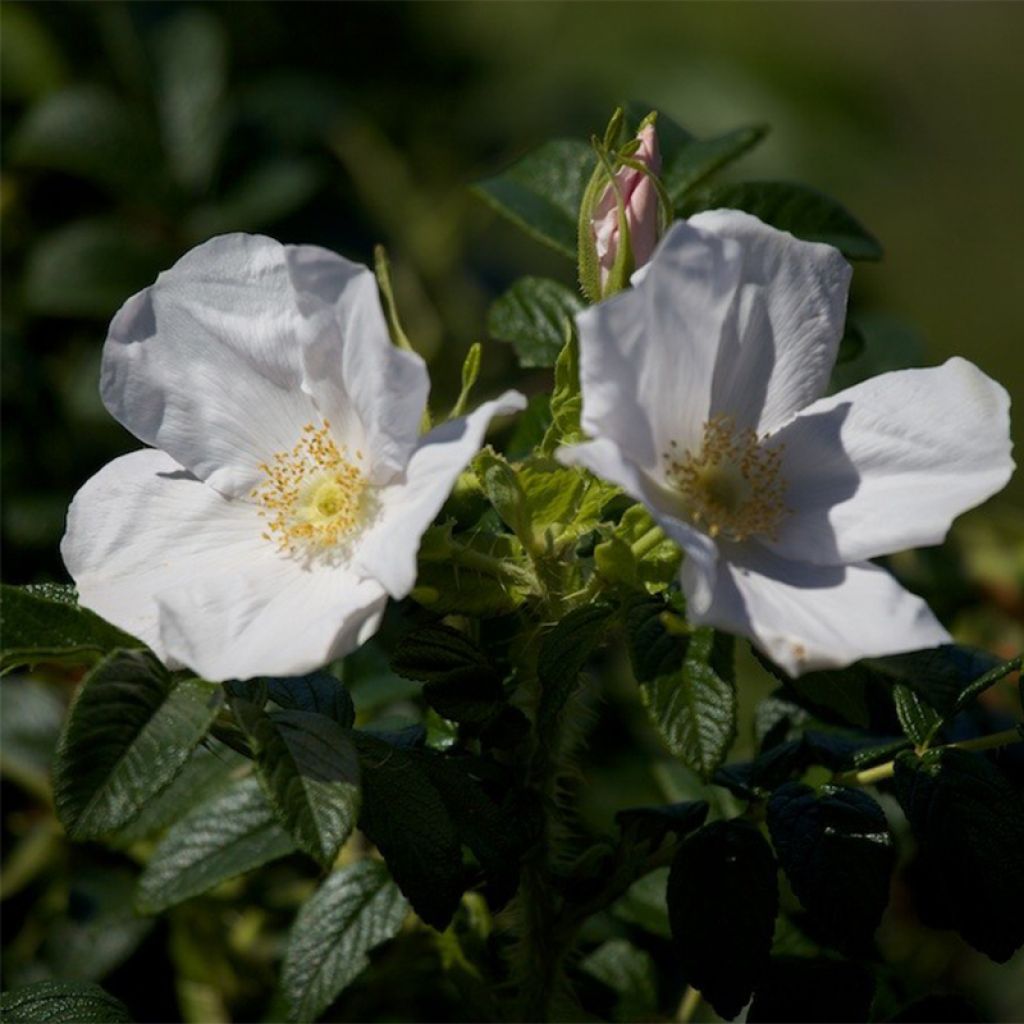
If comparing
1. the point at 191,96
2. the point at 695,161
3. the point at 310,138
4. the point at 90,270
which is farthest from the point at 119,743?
the point at 310,138

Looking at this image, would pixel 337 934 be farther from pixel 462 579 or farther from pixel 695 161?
pixel 695 161

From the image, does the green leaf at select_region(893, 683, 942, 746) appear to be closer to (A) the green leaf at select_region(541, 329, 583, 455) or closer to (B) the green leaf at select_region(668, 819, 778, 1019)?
(B) the green leaf at select_region(668, 819, 778, 1019)

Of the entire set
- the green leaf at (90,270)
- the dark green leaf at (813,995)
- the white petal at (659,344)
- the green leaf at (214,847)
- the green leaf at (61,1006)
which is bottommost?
the dark green leaf at (813,995)

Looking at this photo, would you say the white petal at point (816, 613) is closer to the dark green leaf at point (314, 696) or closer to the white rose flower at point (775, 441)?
the white rose flower at point (775, 441)

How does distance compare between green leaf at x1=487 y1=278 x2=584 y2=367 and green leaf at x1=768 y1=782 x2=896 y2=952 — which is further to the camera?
green leaf at x1=487 y1=278 x2=584 y2=367

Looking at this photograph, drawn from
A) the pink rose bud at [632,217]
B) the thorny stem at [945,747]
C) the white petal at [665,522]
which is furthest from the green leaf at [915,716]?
the pink rose bud at [632,217]

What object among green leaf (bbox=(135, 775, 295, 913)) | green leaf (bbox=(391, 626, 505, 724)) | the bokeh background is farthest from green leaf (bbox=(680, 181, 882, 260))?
green leaf (bbox=(135, 775, 295, 913))
